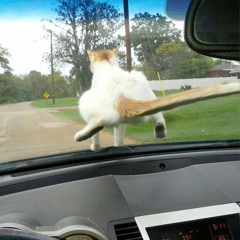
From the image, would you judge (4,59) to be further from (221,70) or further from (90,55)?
(221,70)

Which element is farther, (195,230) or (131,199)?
(131,199)

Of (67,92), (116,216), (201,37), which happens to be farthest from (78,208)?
(201,37)

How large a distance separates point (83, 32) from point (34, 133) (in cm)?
96

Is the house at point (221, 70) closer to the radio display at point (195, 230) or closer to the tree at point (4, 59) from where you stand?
the radio display at point (195, 230)

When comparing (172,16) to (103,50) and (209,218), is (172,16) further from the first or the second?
(209,218)

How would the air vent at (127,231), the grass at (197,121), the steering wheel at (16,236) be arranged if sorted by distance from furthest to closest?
the grass at (197,121)
the air vent at (127,231)
the steering wheel at (16,236)

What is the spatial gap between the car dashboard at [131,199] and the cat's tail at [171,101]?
48cm

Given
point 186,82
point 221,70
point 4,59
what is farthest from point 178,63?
point 4,59

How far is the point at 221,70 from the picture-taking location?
420 cm

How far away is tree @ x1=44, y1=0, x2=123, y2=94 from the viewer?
3.78 metres

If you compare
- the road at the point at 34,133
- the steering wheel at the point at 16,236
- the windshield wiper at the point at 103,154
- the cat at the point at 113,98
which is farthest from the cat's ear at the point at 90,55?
the steering wheel at the point at 16,236

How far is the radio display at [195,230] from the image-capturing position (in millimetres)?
3572

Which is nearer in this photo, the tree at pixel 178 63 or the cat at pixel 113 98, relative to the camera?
the cat at pixel 113 98

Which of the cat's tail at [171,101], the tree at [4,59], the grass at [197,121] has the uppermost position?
the tree at [4,59]
